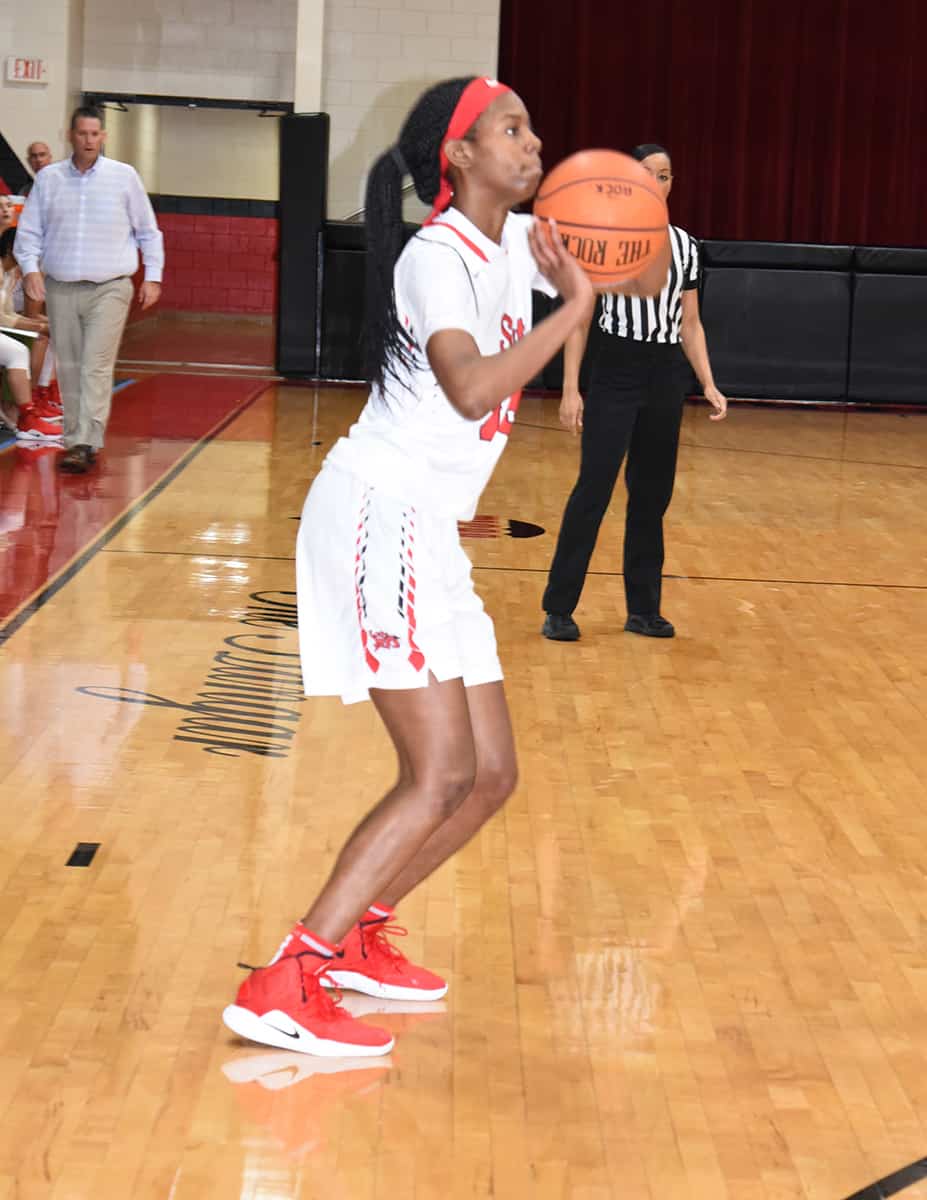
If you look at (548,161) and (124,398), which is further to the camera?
(548,161)

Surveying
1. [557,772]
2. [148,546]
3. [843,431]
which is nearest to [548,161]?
[843,431]

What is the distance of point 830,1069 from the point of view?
9.18ft

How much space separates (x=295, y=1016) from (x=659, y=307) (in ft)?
11.3

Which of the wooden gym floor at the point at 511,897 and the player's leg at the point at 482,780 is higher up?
the player's leg at the point at 482,780

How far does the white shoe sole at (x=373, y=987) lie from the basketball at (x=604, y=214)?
1244 mm

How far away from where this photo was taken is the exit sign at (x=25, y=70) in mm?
14656

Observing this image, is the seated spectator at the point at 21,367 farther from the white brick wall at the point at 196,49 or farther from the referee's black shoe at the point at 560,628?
the white brick wall at the point at 196,49

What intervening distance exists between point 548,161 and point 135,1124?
14.1 meters

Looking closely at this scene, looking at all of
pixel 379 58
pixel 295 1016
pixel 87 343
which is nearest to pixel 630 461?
pixel 295 1016

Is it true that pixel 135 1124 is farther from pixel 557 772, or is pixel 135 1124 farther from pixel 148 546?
pixel 148 546

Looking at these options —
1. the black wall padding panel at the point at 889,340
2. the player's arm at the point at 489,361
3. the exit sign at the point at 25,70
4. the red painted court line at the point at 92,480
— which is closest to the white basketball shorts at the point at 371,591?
the player's arm at the point at 489,361

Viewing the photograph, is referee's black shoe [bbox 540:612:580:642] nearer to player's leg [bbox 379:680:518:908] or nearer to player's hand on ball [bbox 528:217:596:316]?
player's leg [bbox 379:680:518:908]

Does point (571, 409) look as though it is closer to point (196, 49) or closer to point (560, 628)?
point (560, 628)

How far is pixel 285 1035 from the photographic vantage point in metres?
2.74
